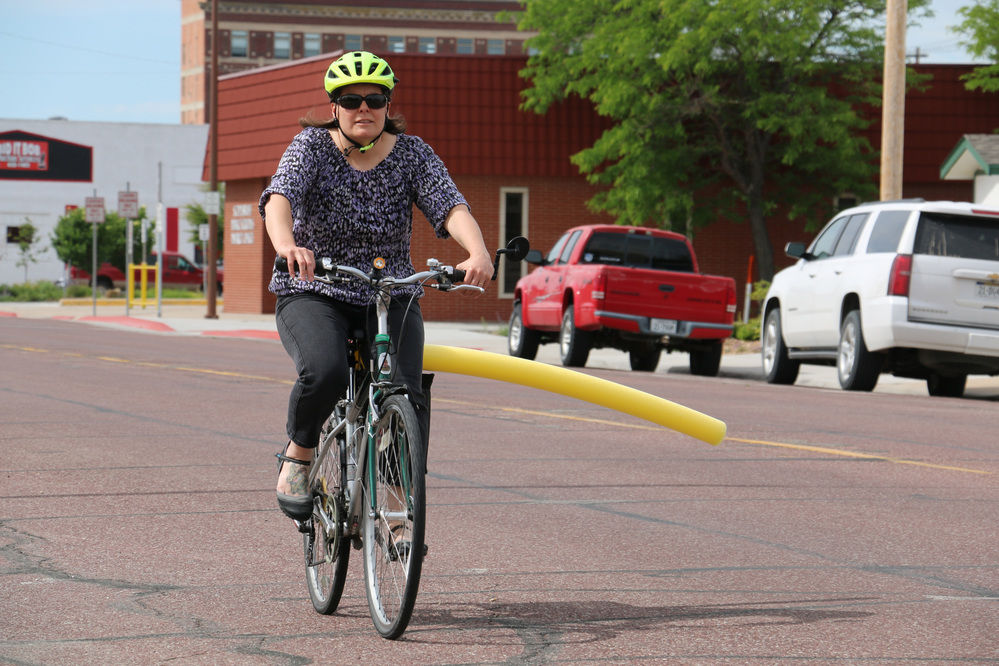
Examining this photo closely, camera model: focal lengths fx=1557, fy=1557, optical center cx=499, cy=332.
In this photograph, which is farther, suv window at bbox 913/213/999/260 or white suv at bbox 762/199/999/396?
suv window at bbox 913/213/999/260

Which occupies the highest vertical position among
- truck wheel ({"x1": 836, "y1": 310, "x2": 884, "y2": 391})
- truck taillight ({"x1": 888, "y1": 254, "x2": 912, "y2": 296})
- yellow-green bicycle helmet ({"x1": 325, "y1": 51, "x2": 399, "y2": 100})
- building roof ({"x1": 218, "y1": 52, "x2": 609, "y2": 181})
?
building roof ({"x1": 218, "y1": 52, "x2": 609, "y2": 181})

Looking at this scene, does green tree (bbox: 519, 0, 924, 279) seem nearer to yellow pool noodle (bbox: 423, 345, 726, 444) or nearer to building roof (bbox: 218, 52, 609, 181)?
building roof (bbox: 218, 52, 609, 181)

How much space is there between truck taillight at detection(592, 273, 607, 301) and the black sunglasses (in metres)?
14.3

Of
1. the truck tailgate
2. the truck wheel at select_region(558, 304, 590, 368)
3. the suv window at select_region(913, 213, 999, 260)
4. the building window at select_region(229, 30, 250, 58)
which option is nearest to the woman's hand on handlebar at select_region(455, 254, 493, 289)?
the suv window at select_region(913, 213, 999, 260)

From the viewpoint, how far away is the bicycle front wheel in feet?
15.2

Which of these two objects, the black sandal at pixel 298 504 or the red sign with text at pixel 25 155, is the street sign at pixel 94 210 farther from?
the red sign with text at pixel 25 155

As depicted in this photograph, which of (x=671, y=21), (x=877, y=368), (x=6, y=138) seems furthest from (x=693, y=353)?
(x=6, y=138)

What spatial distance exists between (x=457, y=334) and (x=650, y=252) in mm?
10196

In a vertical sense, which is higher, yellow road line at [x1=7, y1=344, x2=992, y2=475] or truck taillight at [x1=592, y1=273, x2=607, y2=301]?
truck taillight at [x1=592, y1=273, x2=607, y2=301]

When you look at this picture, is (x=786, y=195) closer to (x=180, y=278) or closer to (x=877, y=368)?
(x=877, y=368)

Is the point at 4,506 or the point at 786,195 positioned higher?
the point at 786,195

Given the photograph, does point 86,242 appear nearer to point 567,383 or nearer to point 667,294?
point 667,294

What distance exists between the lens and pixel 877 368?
16719mm

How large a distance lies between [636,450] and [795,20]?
22379mm
